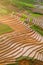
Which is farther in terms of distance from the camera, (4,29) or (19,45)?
(4,29)

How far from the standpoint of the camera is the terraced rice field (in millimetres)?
11703

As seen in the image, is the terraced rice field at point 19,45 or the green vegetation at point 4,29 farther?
the green vegetation at point 4,29

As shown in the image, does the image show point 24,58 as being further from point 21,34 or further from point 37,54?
point 21,34

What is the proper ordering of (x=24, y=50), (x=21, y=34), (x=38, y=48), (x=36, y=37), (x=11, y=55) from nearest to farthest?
(x=11, y=55), (x=24, y=50), (x=38, y=48), (x=21, y=34), (x=36, y=37)

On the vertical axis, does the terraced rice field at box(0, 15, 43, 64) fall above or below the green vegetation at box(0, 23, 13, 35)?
below

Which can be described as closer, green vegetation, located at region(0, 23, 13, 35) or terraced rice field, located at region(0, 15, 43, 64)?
terraced rice field, located at region(0, 15, 43, 64)

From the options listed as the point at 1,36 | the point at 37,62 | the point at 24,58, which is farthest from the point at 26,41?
the point at 24,58

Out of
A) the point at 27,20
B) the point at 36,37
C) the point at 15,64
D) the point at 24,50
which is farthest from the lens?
the point at 27,20

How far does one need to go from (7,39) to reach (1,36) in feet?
1.23

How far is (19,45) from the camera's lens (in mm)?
13117

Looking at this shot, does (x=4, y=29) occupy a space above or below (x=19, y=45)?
above

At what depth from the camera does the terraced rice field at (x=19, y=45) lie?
1170cm

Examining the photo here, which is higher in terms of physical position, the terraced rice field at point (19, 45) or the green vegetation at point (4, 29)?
the green vegetation at point (4, 29)

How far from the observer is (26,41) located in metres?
14.0
